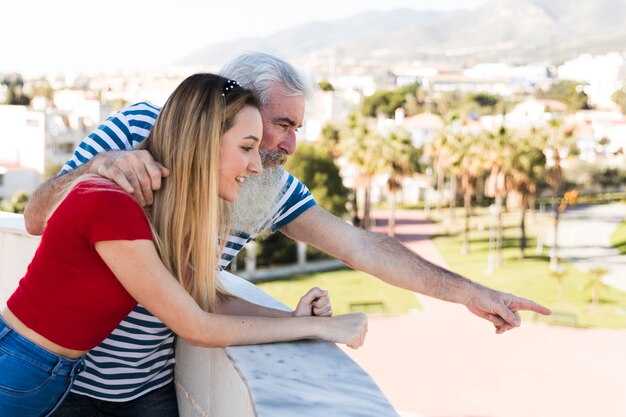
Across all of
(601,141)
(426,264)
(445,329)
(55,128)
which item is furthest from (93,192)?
(601,141)

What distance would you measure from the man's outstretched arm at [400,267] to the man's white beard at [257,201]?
0.11 metres

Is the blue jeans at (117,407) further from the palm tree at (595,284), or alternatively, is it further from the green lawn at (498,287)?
the palm tree at (595,284)

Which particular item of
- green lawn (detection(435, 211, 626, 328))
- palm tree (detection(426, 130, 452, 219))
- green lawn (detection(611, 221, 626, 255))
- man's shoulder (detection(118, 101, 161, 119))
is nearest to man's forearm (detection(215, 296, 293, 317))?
man's shoulder (detection(118, 101, 161, 119))

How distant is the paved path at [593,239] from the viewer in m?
39.7

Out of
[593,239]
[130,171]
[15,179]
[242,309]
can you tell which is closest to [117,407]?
[242,309]

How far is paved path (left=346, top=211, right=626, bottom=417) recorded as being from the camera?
20516 mm

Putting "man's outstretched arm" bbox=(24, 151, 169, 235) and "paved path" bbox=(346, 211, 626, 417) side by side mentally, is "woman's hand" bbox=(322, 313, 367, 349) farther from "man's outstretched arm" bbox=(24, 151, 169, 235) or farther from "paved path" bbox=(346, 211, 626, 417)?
"paved path" bbox=(346, 211, 626, 417)

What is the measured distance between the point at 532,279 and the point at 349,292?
7.87 meters

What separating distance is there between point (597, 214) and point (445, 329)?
31.1 m

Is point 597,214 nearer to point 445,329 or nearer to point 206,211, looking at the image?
point 445,329

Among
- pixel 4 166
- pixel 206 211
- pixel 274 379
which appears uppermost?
pixel 206 211

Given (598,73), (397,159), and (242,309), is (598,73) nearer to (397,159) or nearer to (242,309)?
(397,159)

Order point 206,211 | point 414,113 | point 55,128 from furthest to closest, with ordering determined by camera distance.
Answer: point 414,113
point 55,128
point 206,211

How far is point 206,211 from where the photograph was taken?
1.93 meters
